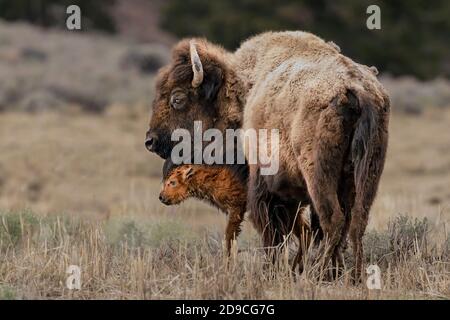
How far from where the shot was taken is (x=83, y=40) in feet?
122

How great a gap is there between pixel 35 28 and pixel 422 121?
17.1 meters

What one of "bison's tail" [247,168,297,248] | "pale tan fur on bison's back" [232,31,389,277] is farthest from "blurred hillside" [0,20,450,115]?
"pale tan fur on bison's back" [232,31,389,277]

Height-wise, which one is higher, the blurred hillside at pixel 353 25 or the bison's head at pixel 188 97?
the blurred hillside at pixel 353 25

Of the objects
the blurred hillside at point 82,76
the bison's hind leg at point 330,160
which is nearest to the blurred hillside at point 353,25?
the blurred hillside at point 82,76

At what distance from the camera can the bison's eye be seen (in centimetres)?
894

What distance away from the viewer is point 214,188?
29.3ft

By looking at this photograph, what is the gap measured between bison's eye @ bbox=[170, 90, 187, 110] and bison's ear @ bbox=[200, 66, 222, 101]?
18 cm

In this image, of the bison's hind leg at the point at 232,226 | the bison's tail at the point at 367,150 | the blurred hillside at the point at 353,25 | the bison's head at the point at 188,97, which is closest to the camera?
the bison's tail at the point at 367,150

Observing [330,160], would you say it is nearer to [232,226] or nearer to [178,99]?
[232,226]

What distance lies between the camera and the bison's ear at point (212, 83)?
893cm

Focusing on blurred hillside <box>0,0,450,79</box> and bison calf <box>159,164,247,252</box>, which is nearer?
bison calf <box>159,164,247,252</box>

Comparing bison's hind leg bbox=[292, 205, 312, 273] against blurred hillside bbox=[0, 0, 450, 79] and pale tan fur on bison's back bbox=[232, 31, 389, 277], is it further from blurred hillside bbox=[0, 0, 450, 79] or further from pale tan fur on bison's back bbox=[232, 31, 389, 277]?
blurred hillside bbox=[0, 0, 450, 79]

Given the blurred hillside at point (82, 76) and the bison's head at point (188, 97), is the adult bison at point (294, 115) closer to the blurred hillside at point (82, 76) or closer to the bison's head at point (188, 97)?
the bison's head at point (188, 97)

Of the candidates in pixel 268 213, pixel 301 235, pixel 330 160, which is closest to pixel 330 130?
pixel 330 160
